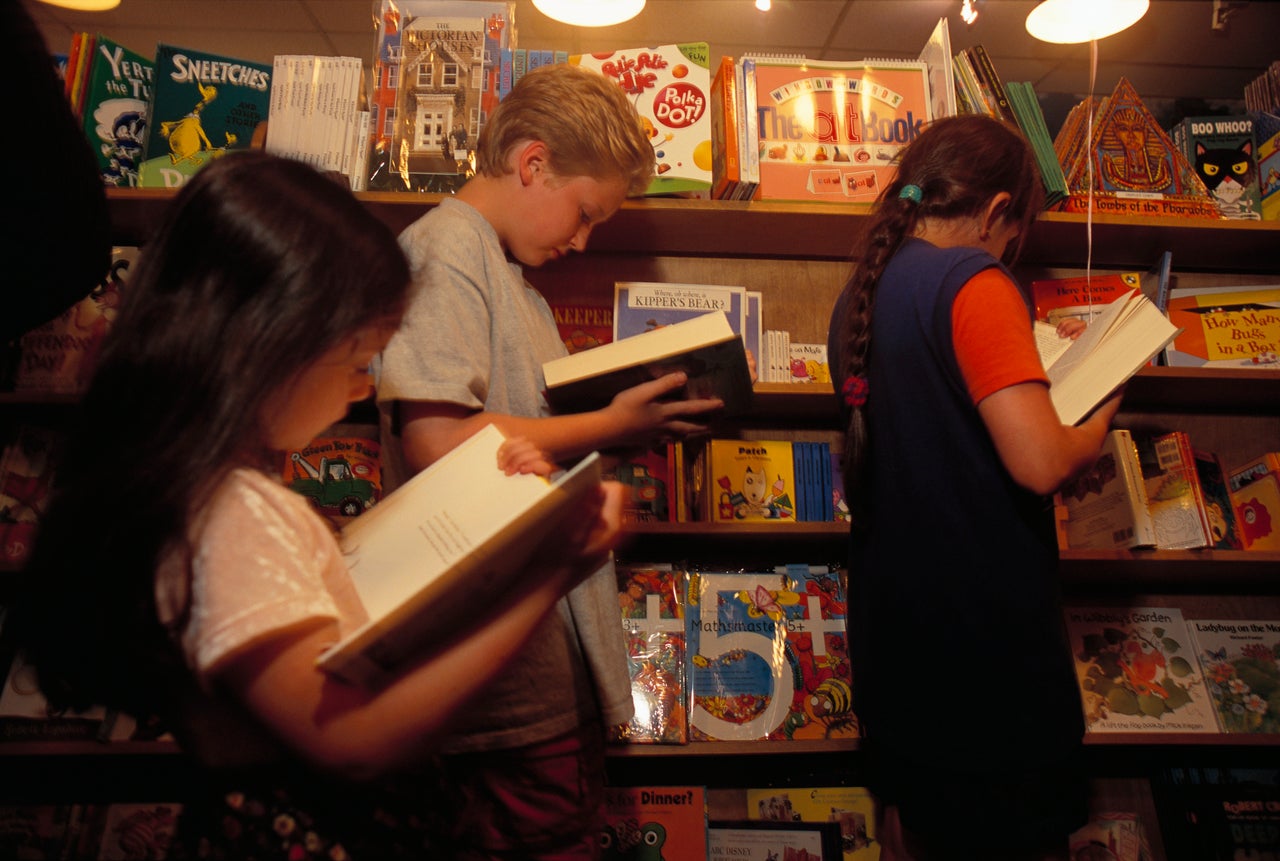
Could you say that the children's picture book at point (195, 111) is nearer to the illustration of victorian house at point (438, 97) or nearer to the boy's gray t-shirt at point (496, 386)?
the illustration of victorian house at point (438, 97)

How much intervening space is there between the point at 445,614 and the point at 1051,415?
828mm

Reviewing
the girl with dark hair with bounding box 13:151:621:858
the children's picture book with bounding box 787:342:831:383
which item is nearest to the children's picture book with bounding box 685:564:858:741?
the children's picture book with bounding box 787:342:831:383

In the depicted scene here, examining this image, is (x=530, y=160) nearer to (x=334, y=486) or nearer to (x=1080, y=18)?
(x=334, y=486)

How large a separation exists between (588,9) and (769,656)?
1.74 metres

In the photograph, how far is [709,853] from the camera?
1710mm

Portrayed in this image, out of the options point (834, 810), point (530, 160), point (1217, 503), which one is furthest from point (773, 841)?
point (530, 160)

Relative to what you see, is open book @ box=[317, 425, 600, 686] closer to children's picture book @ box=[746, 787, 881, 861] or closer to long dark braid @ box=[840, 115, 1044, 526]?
long dark braid @ box=[840, 115, 1044, 526]

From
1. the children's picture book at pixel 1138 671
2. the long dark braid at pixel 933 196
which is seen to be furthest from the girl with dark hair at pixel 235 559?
the children's picture book at pixel 1138 671

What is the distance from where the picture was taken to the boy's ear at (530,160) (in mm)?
1241

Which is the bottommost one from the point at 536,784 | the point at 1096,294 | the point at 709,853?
the point at 709,853

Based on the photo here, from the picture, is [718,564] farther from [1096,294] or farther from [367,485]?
[1096,294]

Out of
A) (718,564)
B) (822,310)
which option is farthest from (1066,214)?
(718,564)

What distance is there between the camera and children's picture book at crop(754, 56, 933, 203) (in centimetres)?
182

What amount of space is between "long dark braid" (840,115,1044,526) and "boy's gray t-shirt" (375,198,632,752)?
1.56 ft
